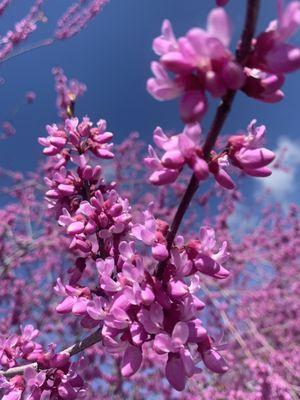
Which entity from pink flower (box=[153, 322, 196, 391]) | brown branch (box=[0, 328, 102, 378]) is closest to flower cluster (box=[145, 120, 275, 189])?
pink flower (box=[153, 322, 196, 391])

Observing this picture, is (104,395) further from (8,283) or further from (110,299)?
(110,299)


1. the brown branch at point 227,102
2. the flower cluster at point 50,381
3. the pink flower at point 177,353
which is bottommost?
the flower cluster at point 50,381

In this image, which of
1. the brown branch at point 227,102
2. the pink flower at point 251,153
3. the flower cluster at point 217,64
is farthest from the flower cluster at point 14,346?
the flower cluster at point 217,64

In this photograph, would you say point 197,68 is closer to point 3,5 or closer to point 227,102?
point 227,102

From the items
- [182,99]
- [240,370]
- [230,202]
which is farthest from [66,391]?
[230,202]

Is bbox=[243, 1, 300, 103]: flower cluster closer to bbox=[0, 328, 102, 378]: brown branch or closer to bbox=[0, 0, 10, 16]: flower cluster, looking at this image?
bbox=[0, 328, 102, 378]: brown branch

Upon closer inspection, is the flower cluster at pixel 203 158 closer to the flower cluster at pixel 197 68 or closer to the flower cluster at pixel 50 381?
the flower cluster at pixel 197 68
